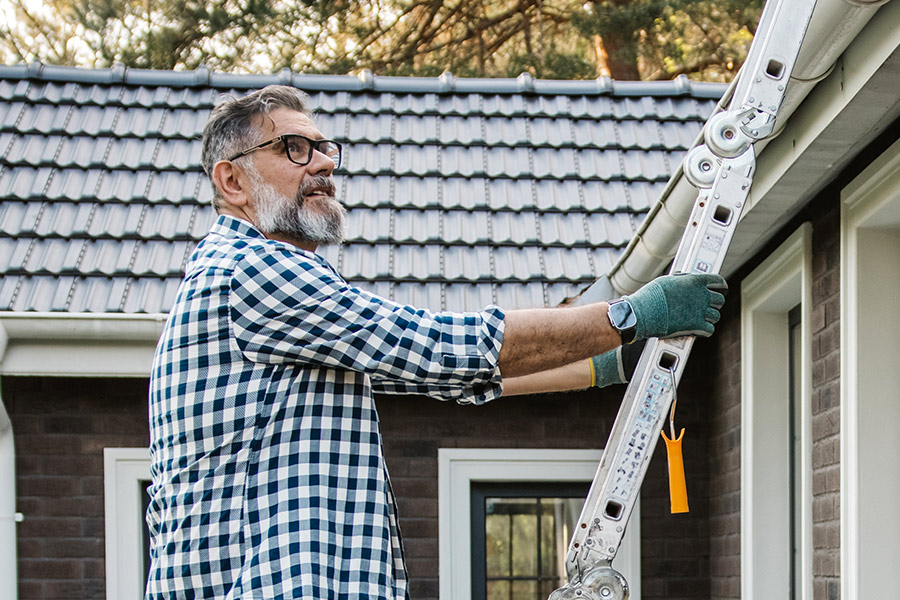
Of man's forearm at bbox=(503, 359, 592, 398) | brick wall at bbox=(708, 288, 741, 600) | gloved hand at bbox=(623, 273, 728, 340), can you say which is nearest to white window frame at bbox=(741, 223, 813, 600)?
brick wall at bbox=(708, 288, 741, 600)

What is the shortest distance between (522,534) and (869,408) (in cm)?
232

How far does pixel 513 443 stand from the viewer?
17.7ft

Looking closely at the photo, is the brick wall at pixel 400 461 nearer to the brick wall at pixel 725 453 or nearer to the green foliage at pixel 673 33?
the brick wall at pixel 725 453

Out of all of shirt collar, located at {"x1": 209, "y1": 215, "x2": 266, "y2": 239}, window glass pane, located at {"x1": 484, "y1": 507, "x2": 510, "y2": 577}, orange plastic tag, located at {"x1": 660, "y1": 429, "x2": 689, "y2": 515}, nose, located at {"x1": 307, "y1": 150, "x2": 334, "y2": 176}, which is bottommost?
window glass pane, located at {"x1": 484, "y1": 507, "x2": 510, "y2": 577}

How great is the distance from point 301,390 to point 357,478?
18 centimetres

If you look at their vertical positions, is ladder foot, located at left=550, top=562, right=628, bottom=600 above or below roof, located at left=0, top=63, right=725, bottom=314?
below

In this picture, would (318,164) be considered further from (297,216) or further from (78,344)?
(78,344)

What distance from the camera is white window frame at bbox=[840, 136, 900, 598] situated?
3.35m

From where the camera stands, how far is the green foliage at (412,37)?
537 inches

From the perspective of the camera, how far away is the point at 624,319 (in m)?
2.23

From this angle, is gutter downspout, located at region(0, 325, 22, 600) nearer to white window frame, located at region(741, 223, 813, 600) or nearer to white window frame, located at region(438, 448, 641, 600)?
white window frame, located at region(438, 448, 641, 600)

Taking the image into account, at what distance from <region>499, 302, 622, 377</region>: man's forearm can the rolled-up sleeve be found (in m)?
0.03

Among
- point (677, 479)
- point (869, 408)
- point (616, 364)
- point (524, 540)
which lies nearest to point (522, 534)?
point (524, 540)

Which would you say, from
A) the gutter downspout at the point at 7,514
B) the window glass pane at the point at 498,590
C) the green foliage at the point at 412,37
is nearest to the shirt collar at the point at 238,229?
the gutter downspout at the point at 7,514
